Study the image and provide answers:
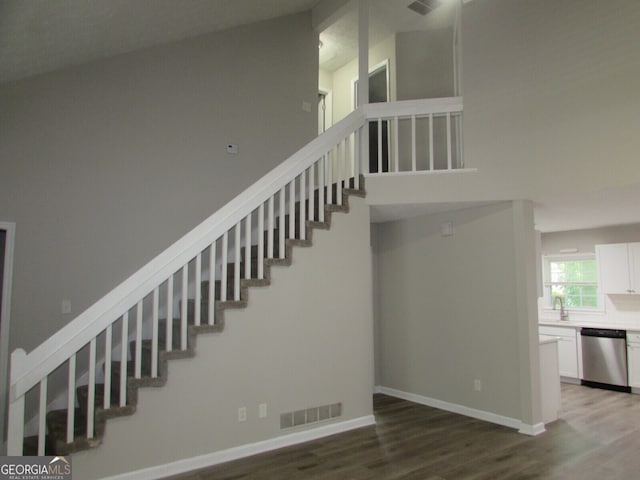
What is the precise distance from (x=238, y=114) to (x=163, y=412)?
3.34 m

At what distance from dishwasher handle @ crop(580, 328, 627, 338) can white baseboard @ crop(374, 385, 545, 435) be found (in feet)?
8.25

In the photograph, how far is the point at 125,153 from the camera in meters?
4.33

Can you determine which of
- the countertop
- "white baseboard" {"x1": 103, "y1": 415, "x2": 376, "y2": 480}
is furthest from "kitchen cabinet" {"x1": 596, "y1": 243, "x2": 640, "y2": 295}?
"white baseboard" {"x1": 103, "y1": 415, "x2": 376, "y2": 480}

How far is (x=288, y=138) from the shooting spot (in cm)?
562

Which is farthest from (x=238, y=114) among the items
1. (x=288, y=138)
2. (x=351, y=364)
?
(x=351, y=364)

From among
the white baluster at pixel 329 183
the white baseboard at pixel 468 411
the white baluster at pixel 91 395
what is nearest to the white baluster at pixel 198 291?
the white baluster at pixel 91 395

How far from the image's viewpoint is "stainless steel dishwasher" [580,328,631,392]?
5871mm

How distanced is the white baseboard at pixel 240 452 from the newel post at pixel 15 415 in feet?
2.13

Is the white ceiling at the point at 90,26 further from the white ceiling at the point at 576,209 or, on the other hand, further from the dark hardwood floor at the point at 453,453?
the dark hardwood floor at the point at 453,453

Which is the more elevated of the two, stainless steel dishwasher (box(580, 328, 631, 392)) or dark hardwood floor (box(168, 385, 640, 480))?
stainless steel dishwasher (box(580, 328, 631, 392))

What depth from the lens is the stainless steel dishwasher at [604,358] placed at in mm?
5871

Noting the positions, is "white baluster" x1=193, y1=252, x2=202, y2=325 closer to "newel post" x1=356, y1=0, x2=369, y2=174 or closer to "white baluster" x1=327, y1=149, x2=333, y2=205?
"white baluster" x1=327, y1=149, x2=333, y2=205

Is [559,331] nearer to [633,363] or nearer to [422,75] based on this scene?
[633,363]

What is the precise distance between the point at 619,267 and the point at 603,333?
997mm
